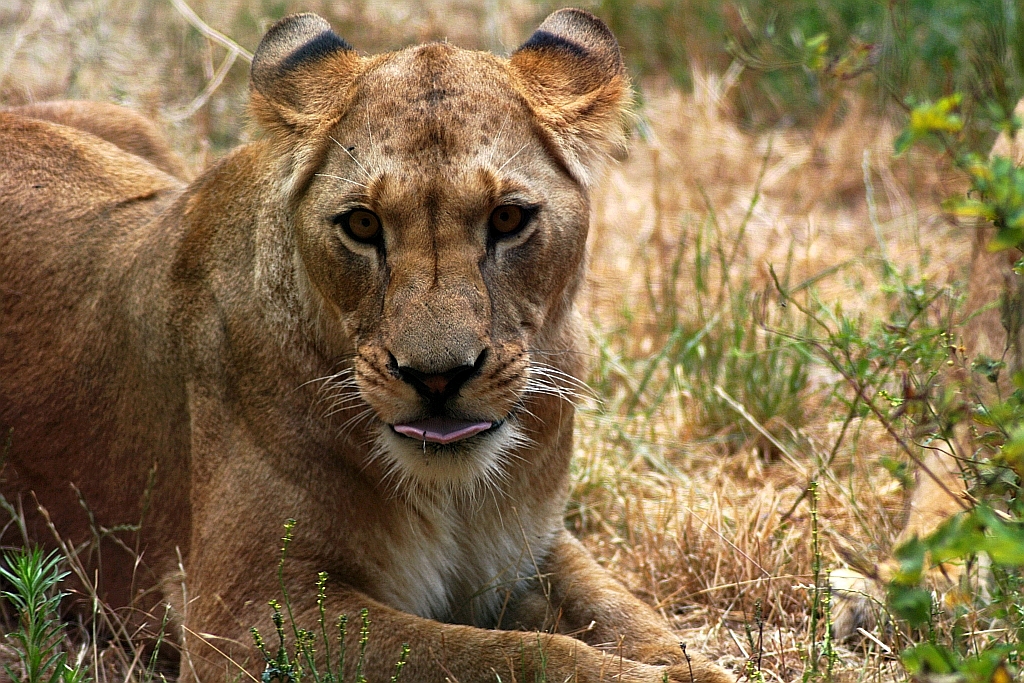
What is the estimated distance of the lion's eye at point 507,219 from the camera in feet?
9.79

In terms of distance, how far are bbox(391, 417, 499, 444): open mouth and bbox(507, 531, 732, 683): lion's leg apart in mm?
748

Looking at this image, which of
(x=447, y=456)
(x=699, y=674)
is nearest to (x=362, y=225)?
(x=447, y=456)

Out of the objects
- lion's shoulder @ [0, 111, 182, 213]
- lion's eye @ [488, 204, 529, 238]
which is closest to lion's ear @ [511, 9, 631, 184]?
lion's eye @ [488, 204, 529, 238]

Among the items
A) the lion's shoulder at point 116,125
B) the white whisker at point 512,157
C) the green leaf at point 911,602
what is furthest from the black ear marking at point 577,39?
the green leaf at point 911,602

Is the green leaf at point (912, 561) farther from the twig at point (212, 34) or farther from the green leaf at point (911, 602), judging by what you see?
the twig at point (212, 34)

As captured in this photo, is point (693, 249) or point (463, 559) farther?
point (693, 249)

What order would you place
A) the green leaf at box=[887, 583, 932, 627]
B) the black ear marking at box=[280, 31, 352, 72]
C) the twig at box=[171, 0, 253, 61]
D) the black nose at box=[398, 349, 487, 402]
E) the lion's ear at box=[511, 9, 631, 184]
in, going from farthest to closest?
the twig at box=[171, 0, 253, 61] < the black ear marking at box=[280, 31, 352, 72] < the lion's ear at box=[511, 9, 631, 184] < the black nose at box=[398, 349, 487, 402] < the green leaf at box=[887, 583, 932, 627]

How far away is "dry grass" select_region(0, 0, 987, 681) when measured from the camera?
3943mm

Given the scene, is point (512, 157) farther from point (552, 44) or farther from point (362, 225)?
point (552, 44)

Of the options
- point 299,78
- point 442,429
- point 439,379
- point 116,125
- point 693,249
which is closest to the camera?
point 439,379

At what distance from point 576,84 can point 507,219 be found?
65 centimetres

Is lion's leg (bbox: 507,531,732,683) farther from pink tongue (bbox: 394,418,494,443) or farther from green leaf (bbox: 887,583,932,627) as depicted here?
green leaf (bbox: 887,583,932,627)

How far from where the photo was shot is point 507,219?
3.00 metres

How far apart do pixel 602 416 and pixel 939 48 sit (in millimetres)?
4410
